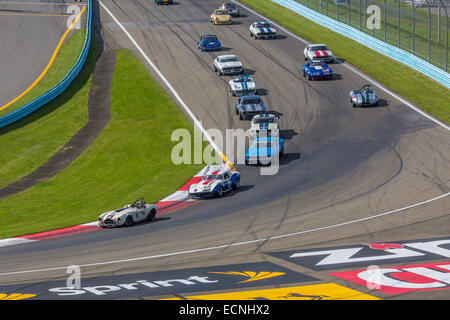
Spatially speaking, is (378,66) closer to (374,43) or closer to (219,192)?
(374,43)

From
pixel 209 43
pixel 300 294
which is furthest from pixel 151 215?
pixel 209 43

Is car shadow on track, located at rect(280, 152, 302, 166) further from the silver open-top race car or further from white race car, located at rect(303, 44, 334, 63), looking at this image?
white race car, located at rect(303, 44, 334, 63)

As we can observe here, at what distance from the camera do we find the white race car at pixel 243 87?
42.2 m

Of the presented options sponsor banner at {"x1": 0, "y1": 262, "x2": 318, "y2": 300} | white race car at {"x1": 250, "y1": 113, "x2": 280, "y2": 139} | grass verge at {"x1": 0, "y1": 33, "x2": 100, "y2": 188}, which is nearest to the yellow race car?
grass verge at {"x1": 0, "y1": 33, "x2": 100, "y2": 188}

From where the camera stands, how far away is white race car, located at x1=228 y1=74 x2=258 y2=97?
139 ft

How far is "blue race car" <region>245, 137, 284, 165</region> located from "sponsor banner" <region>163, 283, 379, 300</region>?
1696 cm

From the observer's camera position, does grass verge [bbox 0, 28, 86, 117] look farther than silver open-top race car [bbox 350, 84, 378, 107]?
Yes

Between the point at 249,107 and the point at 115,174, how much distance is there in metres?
9.69

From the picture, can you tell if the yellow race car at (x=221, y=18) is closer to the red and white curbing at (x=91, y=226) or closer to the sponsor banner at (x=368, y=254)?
the red and white curbing at (x=91, y=226)

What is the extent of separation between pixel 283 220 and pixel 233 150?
1210cm

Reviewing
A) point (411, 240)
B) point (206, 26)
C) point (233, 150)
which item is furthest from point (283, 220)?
point (206, 26)

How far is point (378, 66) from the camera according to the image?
157 feet
